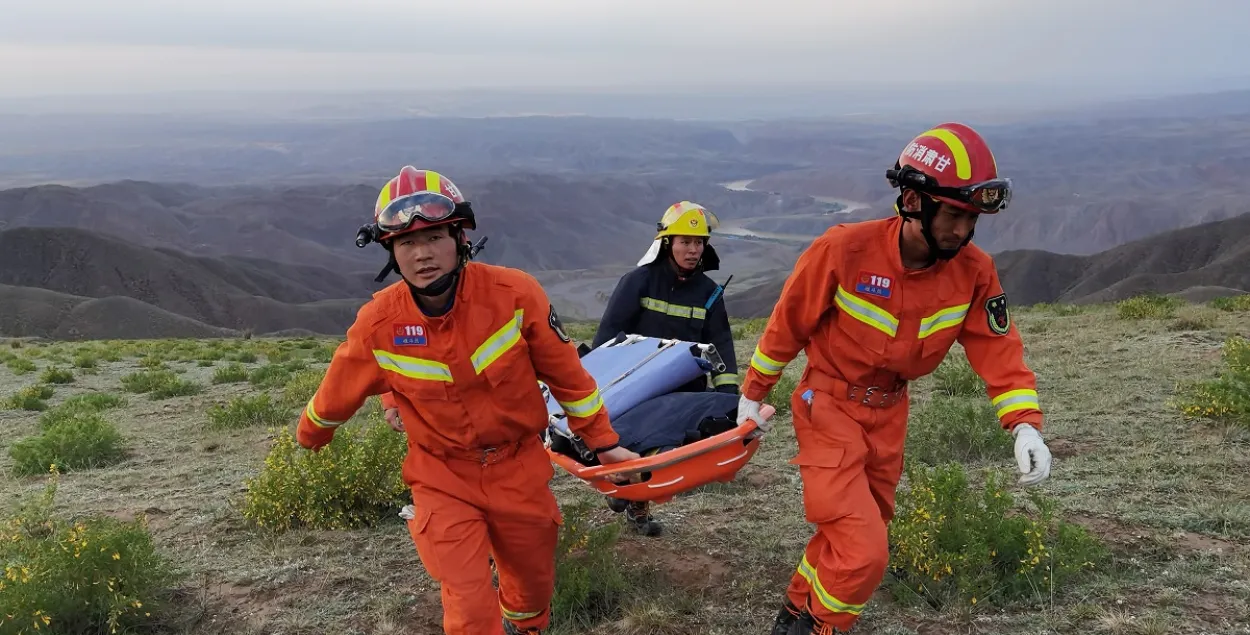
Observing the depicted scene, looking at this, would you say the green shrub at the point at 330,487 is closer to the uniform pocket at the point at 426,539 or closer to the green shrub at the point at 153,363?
the uniform pocket at the point at 426,539

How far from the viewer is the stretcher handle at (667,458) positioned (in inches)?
163

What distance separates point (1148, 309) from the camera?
14250 mm

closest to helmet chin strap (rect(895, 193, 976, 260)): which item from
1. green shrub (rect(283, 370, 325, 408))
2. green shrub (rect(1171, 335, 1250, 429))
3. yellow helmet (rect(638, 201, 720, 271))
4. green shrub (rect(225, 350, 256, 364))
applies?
yellow helmet (rect(638, 201, 720, 271))

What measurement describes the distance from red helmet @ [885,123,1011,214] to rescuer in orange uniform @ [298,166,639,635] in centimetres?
171

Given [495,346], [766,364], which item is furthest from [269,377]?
[766,364]

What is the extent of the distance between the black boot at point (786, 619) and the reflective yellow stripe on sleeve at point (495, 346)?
6.34ft

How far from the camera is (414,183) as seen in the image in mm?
3848

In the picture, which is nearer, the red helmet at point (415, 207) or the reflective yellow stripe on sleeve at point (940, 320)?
the red helmet at point (415, 207)

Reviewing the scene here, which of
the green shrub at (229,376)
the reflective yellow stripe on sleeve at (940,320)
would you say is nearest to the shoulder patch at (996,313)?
the reflective yellow stripe on sleeve at (940,320)

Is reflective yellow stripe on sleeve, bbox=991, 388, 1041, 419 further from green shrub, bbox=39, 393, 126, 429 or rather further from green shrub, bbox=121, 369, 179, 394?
green shrub, bbox=121, 369, 179, 394

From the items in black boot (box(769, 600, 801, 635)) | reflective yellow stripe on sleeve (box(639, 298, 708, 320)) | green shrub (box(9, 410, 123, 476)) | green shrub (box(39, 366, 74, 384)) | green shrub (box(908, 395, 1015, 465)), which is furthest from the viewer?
green shrub (box(39, 366, 74, 384))

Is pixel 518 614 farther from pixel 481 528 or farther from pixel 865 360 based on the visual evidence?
pixel 865 360

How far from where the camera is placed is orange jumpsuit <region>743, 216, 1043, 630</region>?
391 centimetres

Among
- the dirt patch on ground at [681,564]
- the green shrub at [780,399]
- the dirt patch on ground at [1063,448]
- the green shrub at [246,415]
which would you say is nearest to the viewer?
the dirt patch on ground at [681,564]
